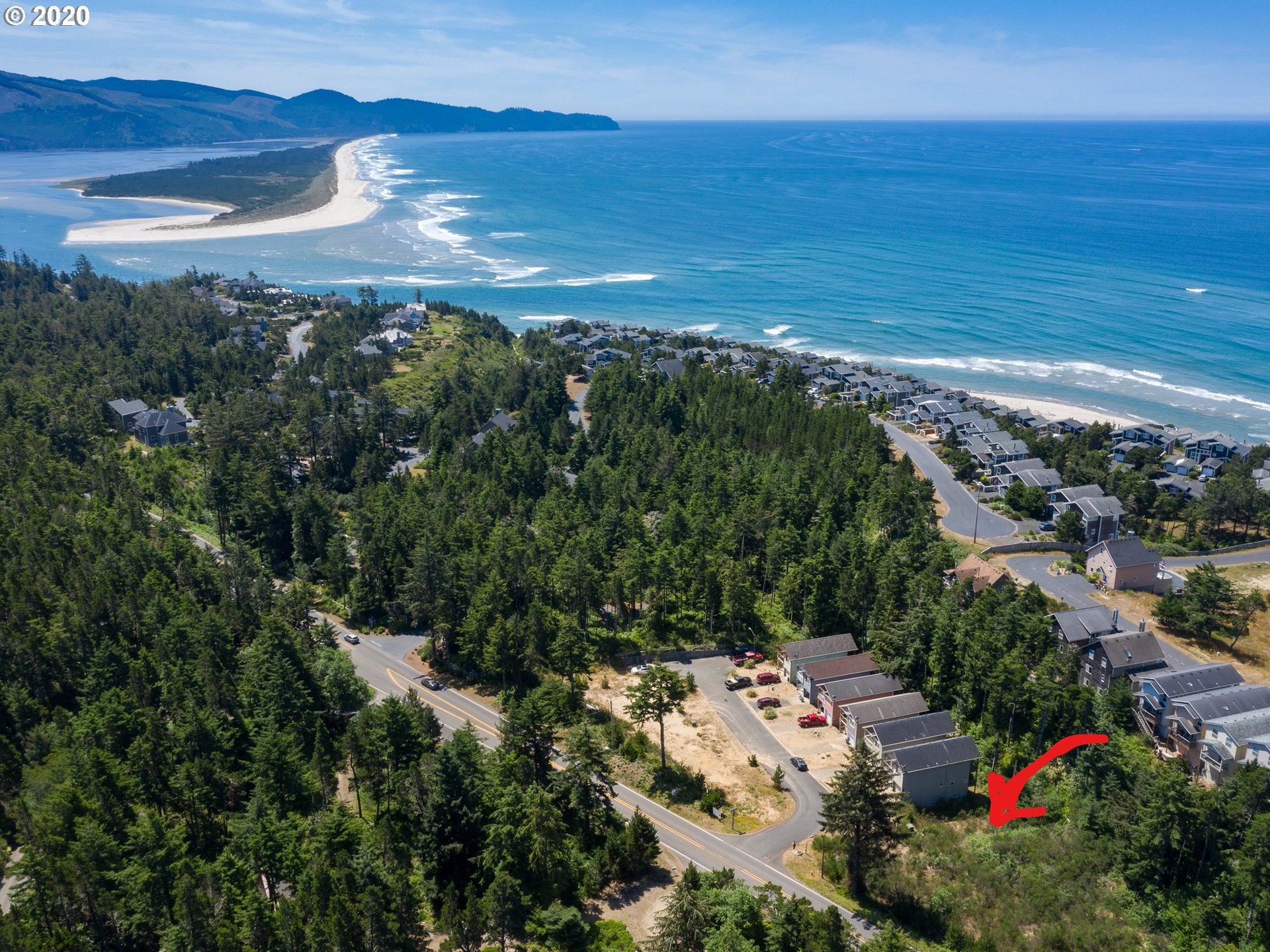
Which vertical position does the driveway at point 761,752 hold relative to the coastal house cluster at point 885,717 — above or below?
below

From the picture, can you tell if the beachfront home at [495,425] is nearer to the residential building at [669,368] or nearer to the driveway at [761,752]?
the residential building at [669,368]

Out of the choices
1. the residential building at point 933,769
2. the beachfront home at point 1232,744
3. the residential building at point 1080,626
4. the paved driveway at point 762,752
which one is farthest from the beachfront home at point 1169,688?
the paved driveway at point 762,752

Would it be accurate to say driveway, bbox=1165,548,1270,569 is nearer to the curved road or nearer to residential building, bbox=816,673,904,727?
residential building, bbox=816,673,904,727

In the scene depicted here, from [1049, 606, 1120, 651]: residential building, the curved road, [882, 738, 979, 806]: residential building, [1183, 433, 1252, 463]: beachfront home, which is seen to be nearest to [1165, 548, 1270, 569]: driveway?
[1049, 606, 1120, 651]: residential building

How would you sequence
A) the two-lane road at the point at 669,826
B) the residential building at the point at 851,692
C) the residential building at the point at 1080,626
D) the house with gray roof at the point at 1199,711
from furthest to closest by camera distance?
the residential building at the point at 1080,626 < the residential building at the point at 851,692 < the house with gray roof at the point at 1199,711 < the two-lane road at the point at 669,826

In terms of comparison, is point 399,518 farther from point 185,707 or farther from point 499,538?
point 185,707

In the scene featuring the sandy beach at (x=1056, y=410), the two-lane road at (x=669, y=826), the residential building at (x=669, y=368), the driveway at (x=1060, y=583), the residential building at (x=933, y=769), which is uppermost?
the residential building at (x=669, y=368)

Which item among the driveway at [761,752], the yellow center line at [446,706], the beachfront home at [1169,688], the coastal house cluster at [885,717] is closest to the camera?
the driveway at [761,752]
